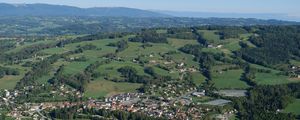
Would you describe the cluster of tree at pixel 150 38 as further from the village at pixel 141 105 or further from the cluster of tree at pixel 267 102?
the cluster of tree at pixel 267 102

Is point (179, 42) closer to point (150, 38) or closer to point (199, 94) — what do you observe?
point (150, 38)

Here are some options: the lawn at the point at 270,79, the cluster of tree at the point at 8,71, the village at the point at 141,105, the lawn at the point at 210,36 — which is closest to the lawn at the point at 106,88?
the village at the point at 141,105

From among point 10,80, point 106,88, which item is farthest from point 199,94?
point 10,80

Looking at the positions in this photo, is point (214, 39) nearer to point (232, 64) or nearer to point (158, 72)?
point (232, 64)

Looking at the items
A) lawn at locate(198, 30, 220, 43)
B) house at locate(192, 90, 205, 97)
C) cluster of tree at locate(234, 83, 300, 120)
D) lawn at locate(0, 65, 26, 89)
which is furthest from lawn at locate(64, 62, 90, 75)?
lawn at locate(198, 30, 220, 43)

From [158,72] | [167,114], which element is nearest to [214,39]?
[158,72]
